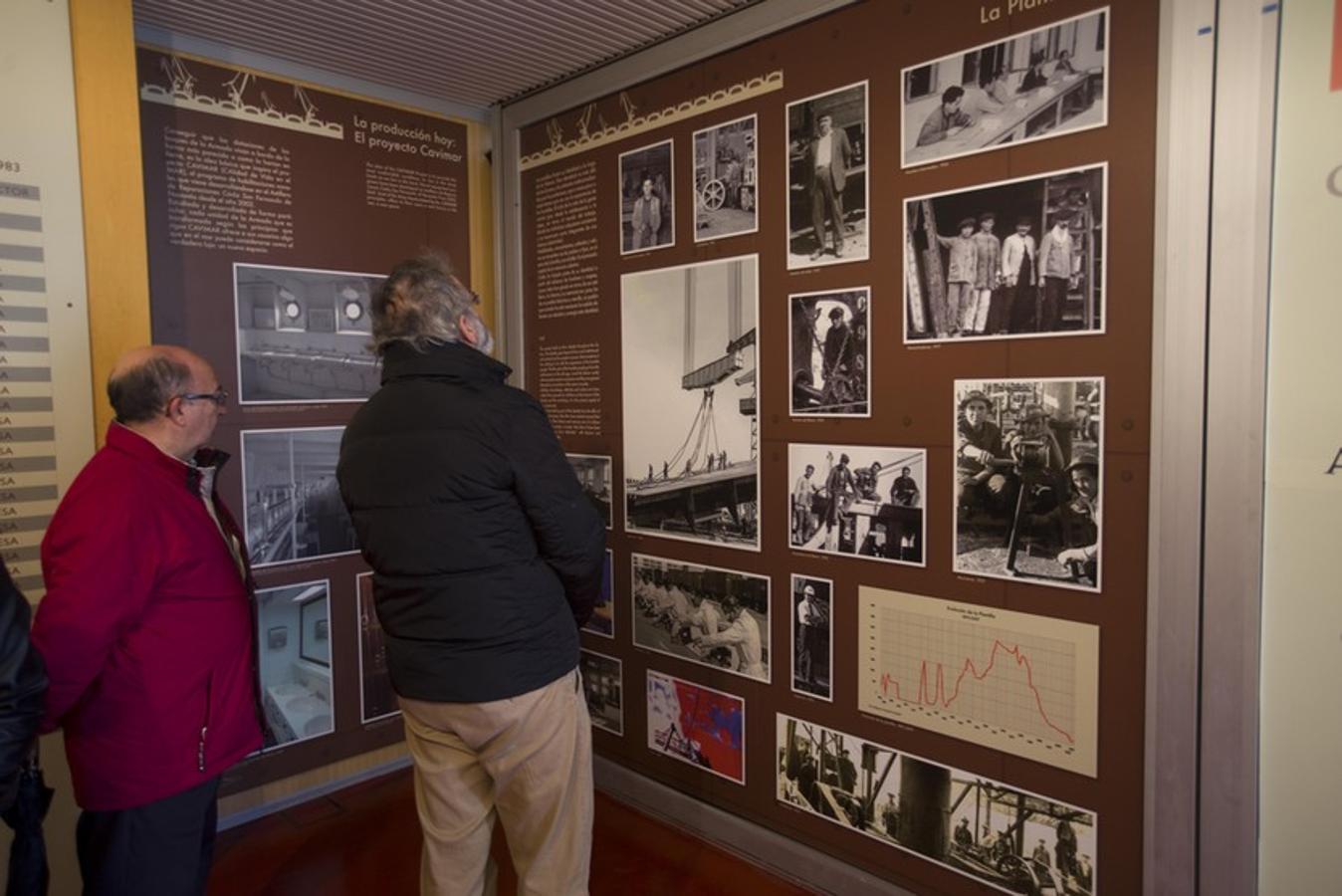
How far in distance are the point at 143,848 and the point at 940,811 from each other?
6.27 ft

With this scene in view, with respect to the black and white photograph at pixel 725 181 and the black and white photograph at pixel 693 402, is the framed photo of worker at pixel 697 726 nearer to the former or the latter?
the black and white photograph at pixel 693 402

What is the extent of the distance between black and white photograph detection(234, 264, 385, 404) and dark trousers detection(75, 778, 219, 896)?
1504 millimetres

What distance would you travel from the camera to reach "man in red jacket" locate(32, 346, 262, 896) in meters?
1.69

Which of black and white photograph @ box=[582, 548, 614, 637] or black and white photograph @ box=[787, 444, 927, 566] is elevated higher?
black and white photograph @ box=[787, 444, 927, 566]

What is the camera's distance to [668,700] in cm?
295

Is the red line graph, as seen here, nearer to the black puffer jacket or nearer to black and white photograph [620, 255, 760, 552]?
black and white photograph [620, 255, 760, 552]

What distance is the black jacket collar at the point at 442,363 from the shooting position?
5.98ft

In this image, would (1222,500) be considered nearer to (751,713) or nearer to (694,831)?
(751,713)

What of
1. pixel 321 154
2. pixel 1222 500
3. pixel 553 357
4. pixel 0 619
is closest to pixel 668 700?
pixel 553 357

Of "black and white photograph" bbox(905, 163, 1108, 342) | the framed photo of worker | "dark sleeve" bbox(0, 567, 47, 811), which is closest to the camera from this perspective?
"dark sleeve" bbox(0, 567, 47, 811)

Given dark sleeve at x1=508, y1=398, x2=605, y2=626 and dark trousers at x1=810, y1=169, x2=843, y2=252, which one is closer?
dark sleeve at x1=508, y1=398, x2=605, y2=626

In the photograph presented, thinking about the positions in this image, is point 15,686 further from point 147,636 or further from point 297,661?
point 297,661

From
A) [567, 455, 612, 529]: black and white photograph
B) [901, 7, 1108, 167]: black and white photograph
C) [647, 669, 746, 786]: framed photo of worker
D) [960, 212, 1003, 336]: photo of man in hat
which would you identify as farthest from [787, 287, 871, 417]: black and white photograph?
[647, 669, 746, 786]: framed photo of worker

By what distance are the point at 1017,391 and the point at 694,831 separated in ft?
6.00
